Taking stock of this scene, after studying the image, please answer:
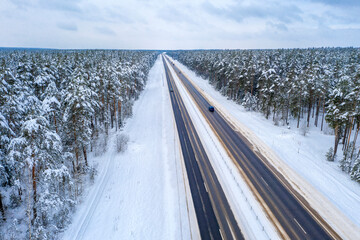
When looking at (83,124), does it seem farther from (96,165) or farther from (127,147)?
(127,147)

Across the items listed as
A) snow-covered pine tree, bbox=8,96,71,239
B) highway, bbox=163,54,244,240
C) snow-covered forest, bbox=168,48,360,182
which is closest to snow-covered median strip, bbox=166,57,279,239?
highway, bbox=163,54,244,240

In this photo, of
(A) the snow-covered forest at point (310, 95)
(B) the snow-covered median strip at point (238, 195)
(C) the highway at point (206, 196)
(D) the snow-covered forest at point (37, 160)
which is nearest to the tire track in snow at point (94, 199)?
(D) the snow-covered forest at point (37, 160)

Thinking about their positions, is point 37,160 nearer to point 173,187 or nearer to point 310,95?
point 173,187

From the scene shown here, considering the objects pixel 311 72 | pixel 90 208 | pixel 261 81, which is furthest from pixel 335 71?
pixel 90 208

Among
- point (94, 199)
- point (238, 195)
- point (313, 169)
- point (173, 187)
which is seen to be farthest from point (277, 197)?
point (94, 199)

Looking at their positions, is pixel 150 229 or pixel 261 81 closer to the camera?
pixel 150 229

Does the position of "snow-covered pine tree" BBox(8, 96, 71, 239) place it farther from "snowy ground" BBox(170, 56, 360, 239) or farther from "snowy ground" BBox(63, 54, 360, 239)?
"snowy ground" BBox(170, 56, 360, 239)
